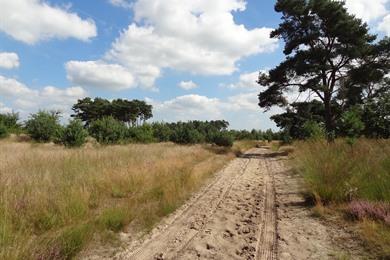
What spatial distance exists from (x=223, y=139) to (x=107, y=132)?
12.8 metres

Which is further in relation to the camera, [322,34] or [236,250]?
[322,34]

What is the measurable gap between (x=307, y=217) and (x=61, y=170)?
6.78 meters

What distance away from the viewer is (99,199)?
7422mm

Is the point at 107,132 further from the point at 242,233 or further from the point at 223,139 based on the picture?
the point at 242,233

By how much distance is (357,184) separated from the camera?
24.0 ft

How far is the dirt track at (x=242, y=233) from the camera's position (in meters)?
4.69

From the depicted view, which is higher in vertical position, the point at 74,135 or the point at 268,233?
the point at 74,135

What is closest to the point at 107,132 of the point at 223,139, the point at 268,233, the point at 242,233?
the point at 223,139

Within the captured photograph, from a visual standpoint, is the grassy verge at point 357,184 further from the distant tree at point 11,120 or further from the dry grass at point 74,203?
the distant tree at point 11,120

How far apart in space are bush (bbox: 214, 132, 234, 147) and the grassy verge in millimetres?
27776

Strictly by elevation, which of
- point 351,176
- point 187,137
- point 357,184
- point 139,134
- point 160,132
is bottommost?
point 357,184

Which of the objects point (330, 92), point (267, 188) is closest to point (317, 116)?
point (330, 92)

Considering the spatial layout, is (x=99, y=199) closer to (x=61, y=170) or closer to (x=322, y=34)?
(x=61, y=170)

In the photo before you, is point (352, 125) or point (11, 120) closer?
point (352, 125)
